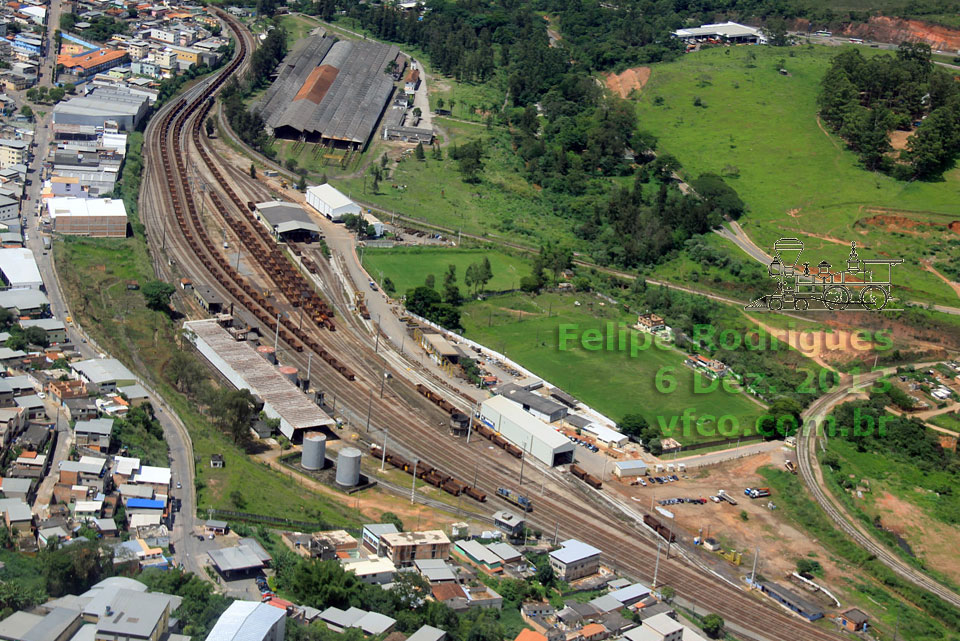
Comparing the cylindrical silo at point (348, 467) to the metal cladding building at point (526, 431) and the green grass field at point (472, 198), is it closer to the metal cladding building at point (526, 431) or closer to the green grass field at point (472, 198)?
the metal cladding building at point (526, 431)

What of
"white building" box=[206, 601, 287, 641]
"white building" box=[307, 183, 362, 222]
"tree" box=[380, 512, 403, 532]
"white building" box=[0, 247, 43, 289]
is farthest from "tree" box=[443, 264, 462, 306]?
"white building" box=[206, 601, 287, 641]

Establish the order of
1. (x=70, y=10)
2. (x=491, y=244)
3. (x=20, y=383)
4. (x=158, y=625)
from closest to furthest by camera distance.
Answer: (x=158, y=625) < (x=20, y=383) < (x=491, y=244) < (x=70, y=10)

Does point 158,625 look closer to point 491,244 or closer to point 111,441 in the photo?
point 111,441

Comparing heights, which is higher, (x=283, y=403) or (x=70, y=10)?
(x=70, y=10)

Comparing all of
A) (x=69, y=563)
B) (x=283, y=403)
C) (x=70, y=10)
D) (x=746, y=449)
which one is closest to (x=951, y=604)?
(x=746, y=449)

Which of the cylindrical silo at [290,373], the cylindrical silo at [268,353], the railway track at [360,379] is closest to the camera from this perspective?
the railway track at [360,379]

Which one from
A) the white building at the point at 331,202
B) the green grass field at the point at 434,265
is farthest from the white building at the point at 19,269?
the white building at the point at 331,202

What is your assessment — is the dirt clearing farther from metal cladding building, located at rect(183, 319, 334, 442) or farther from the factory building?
metal cladding building, located at rect(183, 319, 334, 442)
